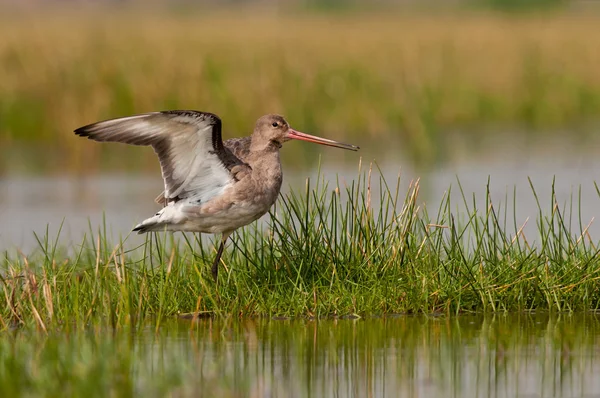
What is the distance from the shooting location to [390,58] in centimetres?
2528

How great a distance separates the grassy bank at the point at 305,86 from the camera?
19.0 meters

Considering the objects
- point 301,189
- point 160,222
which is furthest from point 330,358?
point 301,189

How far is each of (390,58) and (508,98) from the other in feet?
10.5

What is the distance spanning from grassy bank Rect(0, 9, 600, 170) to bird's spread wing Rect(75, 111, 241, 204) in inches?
342

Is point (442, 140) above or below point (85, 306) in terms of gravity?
above

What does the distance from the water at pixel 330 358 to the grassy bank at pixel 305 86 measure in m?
9.68

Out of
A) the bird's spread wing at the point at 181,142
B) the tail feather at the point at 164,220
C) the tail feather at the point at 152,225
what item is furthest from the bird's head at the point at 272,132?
the tail feather at the point at 152,225

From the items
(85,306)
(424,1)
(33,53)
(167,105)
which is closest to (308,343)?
(85,306)

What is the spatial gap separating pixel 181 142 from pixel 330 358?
201cm

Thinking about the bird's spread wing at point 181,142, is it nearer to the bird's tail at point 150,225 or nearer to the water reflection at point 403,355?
the bird's tail at point 150,225

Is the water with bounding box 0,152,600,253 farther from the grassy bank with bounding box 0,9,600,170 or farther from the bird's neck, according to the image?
the bird's neck

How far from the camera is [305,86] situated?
2050 centimetres

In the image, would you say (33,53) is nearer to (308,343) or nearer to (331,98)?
(331,98)

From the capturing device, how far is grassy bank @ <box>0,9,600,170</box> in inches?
746
